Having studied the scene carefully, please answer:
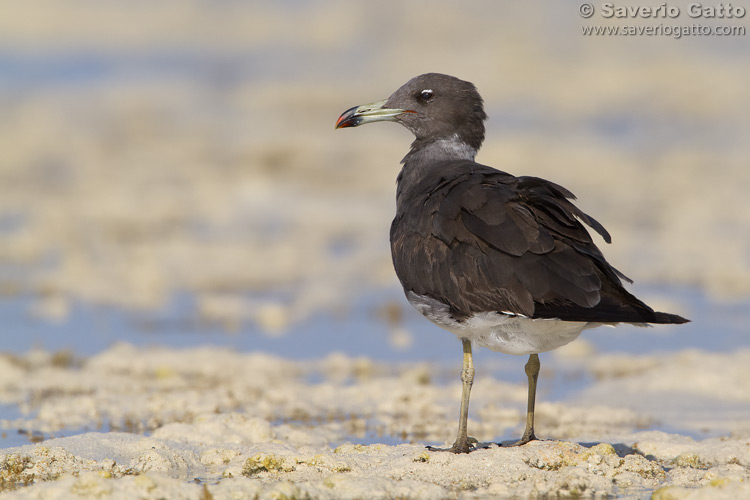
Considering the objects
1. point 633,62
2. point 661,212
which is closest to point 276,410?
point 661,212

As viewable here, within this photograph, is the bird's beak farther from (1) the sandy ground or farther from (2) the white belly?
(1) the sandy ground

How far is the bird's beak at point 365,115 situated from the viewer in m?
8.12

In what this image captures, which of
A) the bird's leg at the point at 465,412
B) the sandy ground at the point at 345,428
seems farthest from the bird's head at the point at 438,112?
the sandy ground at the point at 345,428

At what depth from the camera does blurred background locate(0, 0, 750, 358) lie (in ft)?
42.8

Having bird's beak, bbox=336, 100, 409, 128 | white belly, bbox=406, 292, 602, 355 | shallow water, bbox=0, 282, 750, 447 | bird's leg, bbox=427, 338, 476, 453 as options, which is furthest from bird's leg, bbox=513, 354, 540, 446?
shallow water, bbox=0, 282, 750, 447

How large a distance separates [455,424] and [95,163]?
53.6ft

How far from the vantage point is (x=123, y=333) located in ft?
39.2

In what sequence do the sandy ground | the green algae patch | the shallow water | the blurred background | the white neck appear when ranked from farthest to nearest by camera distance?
the blurred background → the shallow water → the white neck → the green algae patch → the sandy ground

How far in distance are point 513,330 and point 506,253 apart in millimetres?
446

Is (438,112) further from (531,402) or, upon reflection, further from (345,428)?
(345,428)

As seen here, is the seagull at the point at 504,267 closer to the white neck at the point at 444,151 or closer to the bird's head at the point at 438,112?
the white neck at the point at 444,151

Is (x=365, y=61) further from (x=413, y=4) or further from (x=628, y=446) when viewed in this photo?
(x=628, y=446)

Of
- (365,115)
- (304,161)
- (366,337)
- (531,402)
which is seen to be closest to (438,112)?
(365,115)

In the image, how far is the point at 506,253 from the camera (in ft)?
20.1
